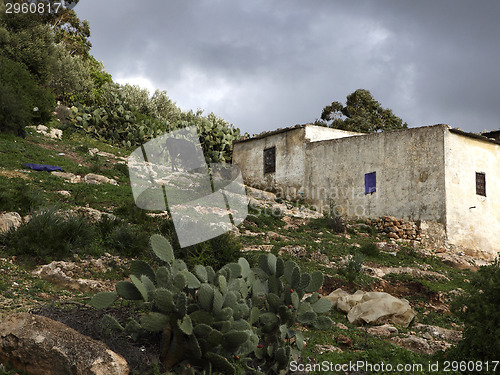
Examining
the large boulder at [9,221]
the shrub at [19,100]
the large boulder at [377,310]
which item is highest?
the shrub at [19,100]

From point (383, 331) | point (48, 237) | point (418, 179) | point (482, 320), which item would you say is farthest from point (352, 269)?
point (418, 179)

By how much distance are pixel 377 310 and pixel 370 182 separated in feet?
41.5

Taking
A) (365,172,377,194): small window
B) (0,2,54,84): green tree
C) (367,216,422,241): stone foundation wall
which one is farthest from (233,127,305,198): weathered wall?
(0,2,54,84): green tree

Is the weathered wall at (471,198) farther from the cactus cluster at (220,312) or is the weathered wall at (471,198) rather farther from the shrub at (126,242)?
the cactus cluster at (220,312)

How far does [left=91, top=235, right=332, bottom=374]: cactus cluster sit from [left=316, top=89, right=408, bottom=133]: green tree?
102 ft

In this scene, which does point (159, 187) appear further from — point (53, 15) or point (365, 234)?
point (53, 15)

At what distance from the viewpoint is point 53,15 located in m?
40.5

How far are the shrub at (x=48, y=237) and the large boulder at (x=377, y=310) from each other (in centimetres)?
567

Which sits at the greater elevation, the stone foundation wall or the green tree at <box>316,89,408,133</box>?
the green tree at <box>316,89,408,133</box>

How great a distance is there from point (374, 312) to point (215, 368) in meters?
4.47

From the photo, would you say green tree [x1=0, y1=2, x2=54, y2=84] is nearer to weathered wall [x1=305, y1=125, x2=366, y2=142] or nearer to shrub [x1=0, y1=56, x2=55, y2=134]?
shrub [x1=0, y1=56, x2=55, y2=134]

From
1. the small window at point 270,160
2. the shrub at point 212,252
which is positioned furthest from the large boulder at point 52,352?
the small window at point 270,160

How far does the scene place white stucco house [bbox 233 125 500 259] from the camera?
18.8 m

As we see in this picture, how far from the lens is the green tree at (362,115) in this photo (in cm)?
3634
